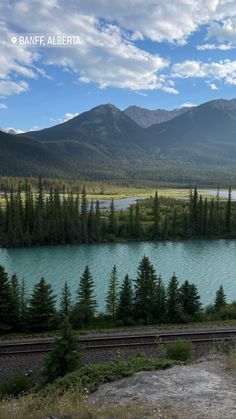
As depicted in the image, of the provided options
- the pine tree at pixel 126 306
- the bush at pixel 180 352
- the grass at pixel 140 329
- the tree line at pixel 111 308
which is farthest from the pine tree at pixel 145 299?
the bush at pixel 180 352

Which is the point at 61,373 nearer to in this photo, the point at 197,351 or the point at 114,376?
the point at 114,376

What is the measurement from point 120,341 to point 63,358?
9.16 m

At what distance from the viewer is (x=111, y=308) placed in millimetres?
42250

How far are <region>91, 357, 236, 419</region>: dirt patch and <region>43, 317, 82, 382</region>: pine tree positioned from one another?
6.04 meters

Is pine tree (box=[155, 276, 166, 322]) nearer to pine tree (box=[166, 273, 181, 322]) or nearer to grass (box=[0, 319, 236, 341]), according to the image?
pine tree (box=[166, 273, 181, 322])

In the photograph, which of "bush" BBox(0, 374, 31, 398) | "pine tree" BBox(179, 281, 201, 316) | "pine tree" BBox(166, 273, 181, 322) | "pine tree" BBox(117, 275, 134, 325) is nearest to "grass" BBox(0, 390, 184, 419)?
"bush" BBox(0, 374, 31, 398)

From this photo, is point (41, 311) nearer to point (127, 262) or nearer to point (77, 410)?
point (77, 410)

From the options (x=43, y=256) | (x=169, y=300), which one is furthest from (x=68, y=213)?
(x=169, y=300)

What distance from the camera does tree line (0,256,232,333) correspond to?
36.5 metres

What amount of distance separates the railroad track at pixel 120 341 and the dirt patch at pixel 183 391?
37.6ft

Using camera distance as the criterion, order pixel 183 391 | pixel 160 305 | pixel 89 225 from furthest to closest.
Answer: pixel 89 225, pixel 160 305, pixel 183 391

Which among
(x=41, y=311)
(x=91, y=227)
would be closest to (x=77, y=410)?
(x=41, y=311)

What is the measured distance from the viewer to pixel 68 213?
343ft

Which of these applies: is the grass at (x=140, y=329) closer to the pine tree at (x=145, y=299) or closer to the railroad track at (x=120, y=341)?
the railroad track at (x=120, y=341)
